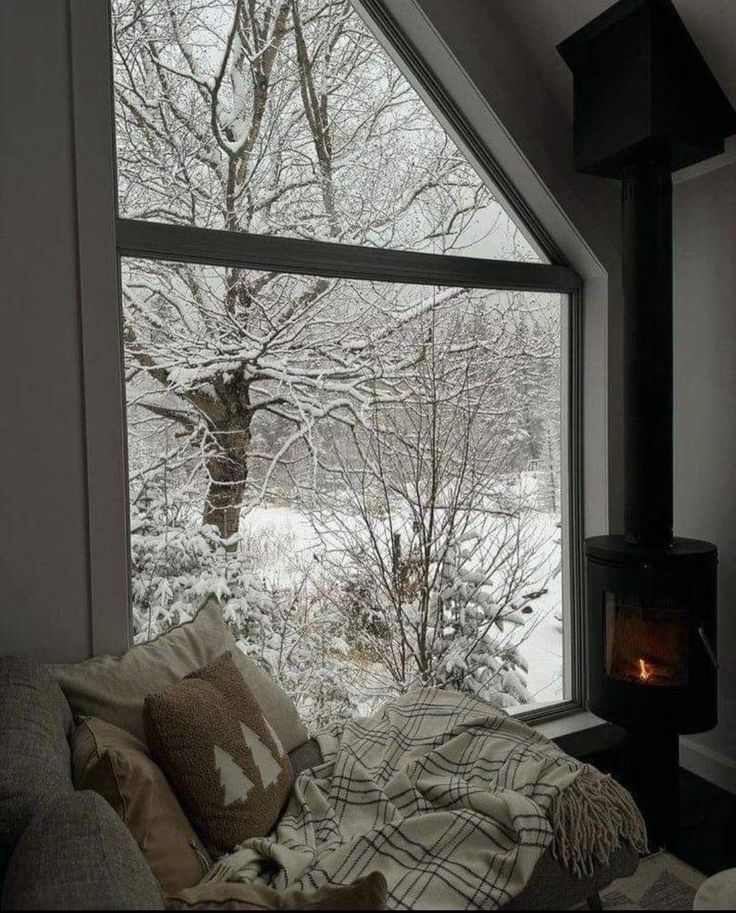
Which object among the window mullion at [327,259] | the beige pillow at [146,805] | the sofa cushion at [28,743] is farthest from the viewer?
the window mullion at [327,259]

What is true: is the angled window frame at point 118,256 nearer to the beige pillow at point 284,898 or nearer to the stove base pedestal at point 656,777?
the stove base pedestal at point 656,777

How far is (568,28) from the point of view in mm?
2568

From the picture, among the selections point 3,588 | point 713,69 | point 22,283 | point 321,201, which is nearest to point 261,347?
point 321,201

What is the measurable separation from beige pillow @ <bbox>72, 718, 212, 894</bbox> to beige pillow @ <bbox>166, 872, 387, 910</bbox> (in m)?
0.30

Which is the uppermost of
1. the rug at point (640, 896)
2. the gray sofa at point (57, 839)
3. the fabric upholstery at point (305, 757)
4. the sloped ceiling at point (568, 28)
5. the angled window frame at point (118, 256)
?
the sloped ceiling at point (568, 28)

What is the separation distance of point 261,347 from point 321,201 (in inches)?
21.3

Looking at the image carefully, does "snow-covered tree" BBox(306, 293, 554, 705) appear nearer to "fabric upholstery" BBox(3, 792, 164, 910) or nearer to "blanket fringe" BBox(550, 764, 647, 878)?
"blanket fringe" BBox(550, 764, 647, 878)

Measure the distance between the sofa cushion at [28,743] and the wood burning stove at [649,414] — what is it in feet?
5.59

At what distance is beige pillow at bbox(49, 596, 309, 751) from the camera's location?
1.76m

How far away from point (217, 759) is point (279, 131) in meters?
1.89

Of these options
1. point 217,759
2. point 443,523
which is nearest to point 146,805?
point 217,759

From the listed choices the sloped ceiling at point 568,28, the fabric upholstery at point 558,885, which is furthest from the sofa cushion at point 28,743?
the sloped ceiling at point 568,28

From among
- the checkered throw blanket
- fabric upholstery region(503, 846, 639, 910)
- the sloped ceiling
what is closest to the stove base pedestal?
the checkered throw blanket

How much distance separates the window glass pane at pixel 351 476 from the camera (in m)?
2.31
